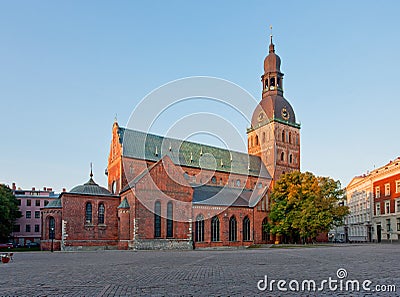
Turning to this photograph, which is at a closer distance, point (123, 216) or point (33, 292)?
point (33, 292)

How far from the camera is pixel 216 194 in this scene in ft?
189

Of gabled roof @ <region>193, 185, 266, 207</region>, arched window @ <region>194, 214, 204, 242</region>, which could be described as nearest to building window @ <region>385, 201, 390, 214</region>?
gabled roof @ <region>193, 185, 266, 207</region>

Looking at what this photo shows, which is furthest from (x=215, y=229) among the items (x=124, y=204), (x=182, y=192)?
(x=124, y=204)

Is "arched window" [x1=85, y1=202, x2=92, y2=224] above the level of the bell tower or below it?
below

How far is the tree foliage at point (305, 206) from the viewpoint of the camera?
53906mm

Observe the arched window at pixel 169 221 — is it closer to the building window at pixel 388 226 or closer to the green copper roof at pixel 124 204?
the green copper roof at pixel 124 204

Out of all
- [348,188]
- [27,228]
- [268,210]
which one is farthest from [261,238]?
[27,228]

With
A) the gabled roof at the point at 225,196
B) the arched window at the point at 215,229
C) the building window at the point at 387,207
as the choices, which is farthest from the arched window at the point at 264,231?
the building window at the point at 387,207

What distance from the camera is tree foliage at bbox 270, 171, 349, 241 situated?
53.9 m

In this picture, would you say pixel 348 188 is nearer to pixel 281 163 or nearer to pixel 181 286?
pixel 281 163

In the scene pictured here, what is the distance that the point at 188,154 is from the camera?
200 feet

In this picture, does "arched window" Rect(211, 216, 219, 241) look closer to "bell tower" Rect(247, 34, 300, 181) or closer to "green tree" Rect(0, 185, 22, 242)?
"bell tower" Rect(247, 34, 300, 181)

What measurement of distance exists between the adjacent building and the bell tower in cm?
5093

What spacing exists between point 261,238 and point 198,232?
13.4 m
